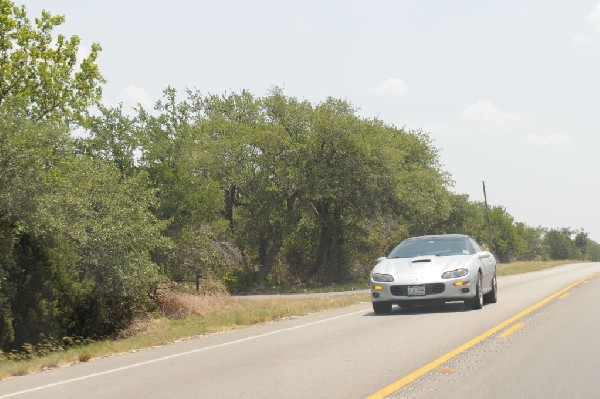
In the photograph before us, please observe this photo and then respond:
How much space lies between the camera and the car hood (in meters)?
15.3

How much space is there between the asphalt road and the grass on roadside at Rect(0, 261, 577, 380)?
0.51 meters

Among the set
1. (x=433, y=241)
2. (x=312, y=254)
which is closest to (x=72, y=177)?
(x=433, y=241)

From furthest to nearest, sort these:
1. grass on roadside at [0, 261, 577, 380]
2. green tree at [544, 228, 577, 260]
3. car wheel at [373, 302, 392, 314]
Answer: green tree at [544, 228, 577, 260], car wheel at [373, 302, 392, 314], grass on roadside at [0, 261, 577, 380]

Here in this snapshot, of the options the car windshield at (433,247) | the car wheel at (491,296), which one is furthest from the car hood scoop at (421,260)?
the car wheel at (491,296)

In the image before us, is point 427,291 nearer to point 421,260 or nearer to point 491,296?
point 421,260

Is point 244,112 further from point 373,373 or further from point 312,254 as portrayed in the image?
point 373,373

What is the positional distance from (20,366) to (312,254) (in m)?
36.4

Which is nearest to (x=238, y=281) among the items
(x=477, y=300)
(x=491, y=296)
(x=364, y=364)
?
(x=491, y=296)

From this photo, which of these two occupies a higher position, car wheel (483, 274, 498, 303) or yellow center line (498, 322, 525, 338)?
car wheel (483, 274, 498, 303)

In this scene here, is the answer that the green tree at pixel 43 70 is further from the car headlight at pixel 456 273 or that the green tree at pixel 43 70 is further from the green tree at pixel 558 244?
the green tree at pixel 558 244

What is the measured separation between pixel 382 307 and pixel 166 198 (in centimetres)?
1505

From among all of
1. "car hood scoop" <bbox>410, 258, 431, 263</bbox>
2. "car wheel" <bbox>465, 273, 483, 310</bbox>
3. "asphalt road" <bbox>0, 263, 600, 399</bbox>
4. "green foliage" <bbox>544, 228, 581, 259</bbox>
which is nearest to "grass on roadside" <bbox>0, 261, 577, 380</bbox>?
"asphalt road" <bbox>0, 263, 600, 399</bbox>

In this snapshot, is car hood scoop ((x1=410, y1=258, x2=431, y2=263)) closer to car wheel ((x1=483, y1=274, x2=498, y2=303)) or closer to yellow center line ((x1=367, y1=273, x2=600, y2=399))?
yellow center line ((x1=367, y1=273, x2=600, y2=399))

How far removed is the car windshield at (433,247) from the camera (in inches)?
651
